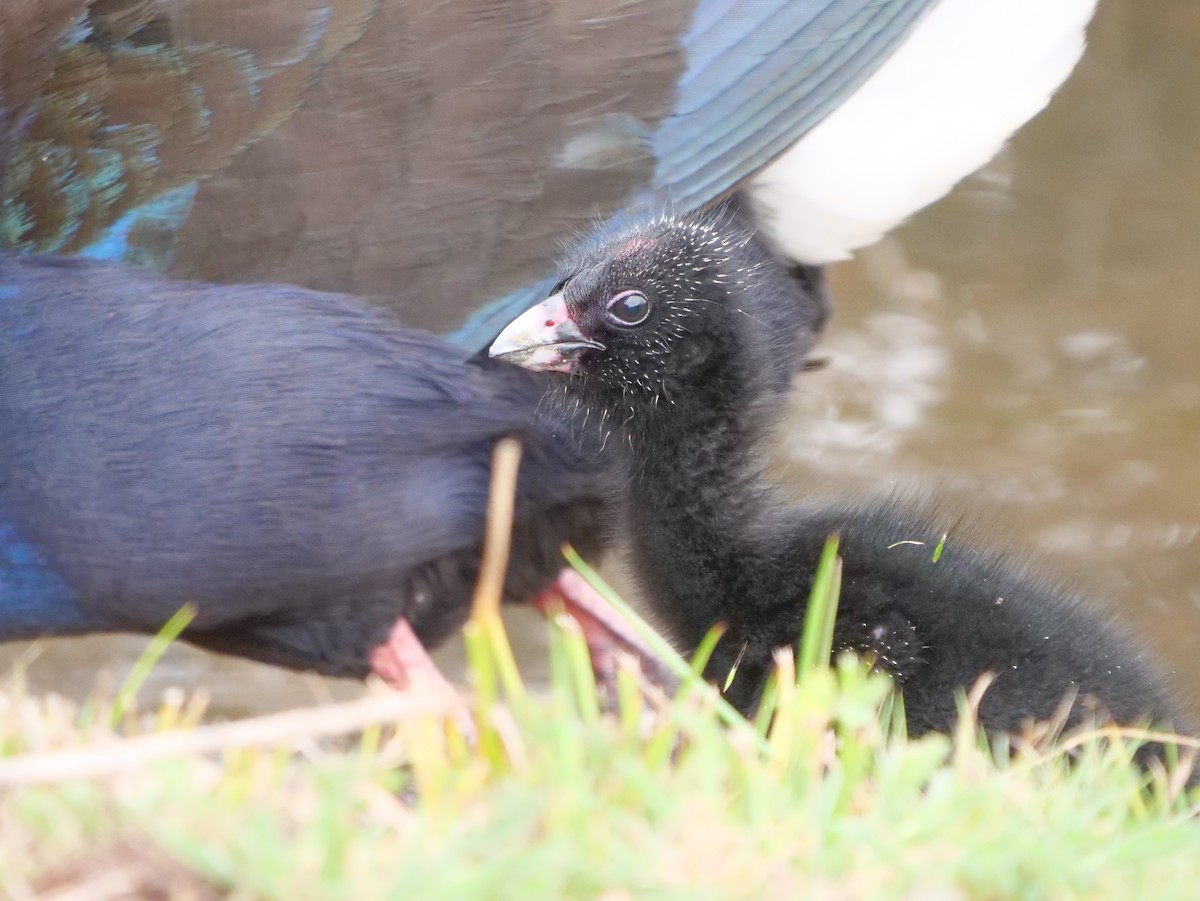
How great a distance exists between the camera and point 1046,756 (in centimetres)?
182

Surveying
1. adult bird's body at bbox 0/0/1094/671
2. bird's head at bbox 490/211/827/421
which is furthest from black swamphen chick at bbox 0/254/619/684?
bird's head at bbox 490/211/827/421

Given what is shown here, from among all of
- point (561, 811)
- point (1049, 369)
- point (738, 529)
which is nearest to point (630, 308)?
point (738, 529)

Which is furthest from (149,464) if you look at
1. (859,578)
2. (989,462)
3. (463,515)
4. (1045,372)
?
(1045,372)

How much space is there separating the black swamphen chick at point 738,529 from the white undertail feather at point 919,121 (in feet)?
2.05

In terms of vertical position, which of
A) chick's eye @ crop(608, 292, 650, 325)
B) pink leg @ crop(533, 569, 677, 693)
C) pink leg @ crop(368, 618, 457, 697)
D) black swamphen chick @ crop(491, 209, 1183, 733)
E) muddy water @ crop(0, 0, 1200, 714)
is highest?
chick's eye @ crop(608, 292, 650, 325)

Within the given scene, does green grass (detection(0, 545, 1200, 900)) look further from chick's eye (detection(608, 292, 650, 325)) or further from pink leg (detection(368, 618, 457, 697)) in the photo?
pink leg (detection(368, 618, 457, 697))

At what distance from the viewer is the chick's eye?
8.22 feet

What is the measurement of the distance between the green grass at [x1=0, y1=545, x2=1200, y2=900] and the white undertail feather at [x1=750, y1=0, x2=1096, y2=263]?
1617mm

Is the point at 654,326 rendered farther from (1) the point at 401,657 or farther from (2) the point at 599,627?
(2) the point at 599,627

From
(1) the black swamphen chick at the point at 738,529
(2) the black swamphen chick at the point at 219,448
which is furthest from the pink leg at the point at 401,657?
(1) the black swamphen chick at the point at 738,529

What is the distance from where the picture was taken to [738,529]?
8.09 ft

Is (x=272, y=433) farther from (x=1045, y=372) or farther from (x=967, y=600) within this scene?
(x=1045, y=372)

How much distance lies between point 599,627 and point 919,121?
123 cm

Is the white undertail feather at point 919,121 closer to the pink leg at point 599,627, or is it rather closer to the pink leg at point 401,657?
the pink leg at point 599,627
